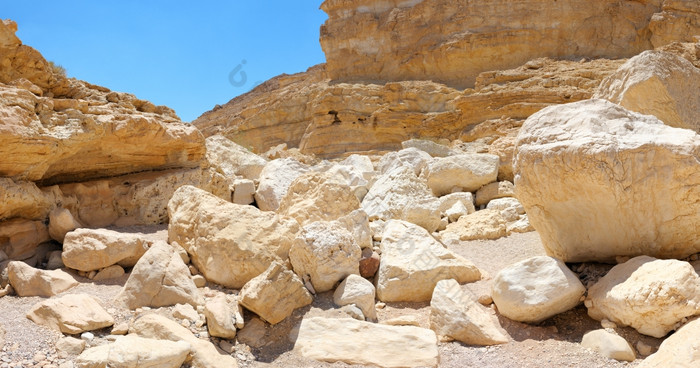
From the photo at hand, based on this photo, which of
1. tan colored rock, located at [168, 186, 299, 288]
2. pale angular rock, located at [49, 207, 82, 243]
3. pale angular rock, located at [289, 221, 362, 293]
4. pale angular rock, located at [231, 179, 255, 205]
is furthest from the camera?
pale angular rock, located at [231, 179, 255, 205]

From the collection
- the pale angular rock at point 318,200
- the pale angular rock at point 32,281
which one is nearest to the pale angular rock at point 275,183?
the pale angular rock at point 318,200

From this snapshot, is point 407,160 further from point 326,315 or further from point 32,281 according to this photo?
point 32,281

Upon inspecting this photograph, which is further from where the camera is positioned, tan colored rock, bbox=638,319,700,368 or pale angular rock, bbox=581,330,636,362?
pale angular rock, bbox=581,330,636,362

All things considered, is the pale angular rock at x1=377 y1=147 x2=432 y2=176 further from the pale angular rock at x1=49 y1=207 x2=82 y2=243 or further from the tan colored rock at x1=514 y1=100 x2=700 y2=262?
the pale angular rock at x1=49 y1=207 x2=82 y2=243

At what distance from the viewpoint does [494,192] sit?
5945mm

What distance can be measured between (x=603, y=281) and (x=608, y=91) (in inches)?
100

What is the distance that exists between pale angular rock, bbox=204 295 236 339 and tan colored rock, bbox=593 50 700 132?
375 centimetres

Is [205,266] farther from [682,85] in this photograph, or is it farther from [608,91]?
[682,85]

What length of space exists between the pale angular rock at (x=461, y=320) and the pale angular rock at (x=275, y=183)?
2774 millimetres

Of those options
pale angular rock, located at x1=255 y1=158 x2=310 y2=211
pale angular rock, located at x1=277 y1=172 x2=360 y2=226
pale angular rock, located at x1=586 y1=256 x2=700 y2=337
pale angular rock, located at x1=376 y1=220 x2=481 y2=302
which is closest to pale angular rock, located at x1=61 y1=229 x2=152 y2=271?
pale angular rock, located at x1=277 y1=172 x2=360 y2=226

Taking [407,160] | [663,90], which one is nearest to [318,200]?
[663,90]

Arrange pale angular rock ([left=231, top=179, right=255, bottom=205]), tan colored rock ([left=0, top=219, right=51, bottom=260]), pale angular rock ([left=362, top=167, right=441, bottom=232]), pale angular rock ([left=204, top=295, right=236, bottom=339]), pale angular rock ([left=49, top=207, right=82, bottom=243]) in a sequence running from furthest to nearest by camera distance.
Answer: pale angular rock ([left=231, top=179, right=255, bottom=205]) < pale angular rock ([left=362, top=167, right=441, bottom=232]) < pale angular rock ([left=49, top=207, right=82, bottom=243]) < tan colored rock ([left=0, top=219, right=51, bottom=260]) < pale angular rock ([left=204, top=295, right=236, bottom=339])

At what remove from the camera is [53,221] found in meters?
3.73

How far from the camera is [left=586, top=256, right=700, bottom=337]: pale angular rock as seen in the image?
236 cm
